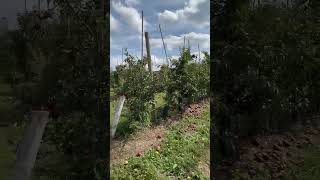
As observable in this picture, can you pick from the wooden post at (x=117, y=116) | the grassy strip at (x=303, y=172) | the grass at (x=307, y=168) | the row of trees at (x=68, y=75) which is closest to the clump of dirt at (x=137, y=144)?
the wooden post at (x=117, y=116)

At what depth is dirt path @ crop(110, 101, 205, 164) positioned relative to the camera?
4346 millimetres

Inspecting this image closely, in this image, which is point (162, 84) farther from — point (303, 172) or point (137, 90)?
point (303, 172)

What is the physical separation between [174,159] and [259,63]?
112 cm

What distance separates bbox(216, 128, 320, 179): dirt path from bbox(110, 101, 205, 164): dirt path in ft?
2.02

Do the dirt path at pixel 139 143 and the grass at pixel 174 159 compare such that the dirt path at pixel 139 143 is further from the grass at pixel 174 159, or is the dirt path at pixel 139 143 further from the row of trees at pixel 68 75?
the row of trees at pixel 68 75

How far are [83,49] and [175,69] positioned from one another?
1298mm

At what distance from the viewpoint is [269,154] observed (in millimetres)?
4590

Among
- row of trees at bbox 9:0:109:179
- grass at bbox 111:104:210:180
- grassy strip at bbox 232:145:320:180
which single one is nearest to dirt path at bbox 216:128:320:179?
grassy strip at bbox 232:145:320:180

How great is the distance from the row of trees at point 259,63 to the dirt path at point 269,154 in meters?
0.09

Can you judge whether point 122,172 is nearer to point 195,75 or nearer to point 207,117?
point 207,117

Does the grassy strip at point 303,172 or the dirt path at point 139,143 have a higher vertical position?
the dirt path at point 139,143

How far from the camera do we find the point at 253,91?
14.9 feet

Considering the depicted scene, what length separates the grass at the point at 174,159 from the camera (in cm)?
429

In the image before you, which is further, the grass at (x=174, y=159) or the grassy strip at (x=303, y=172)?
the grassy strip at (x=303, y=172)
